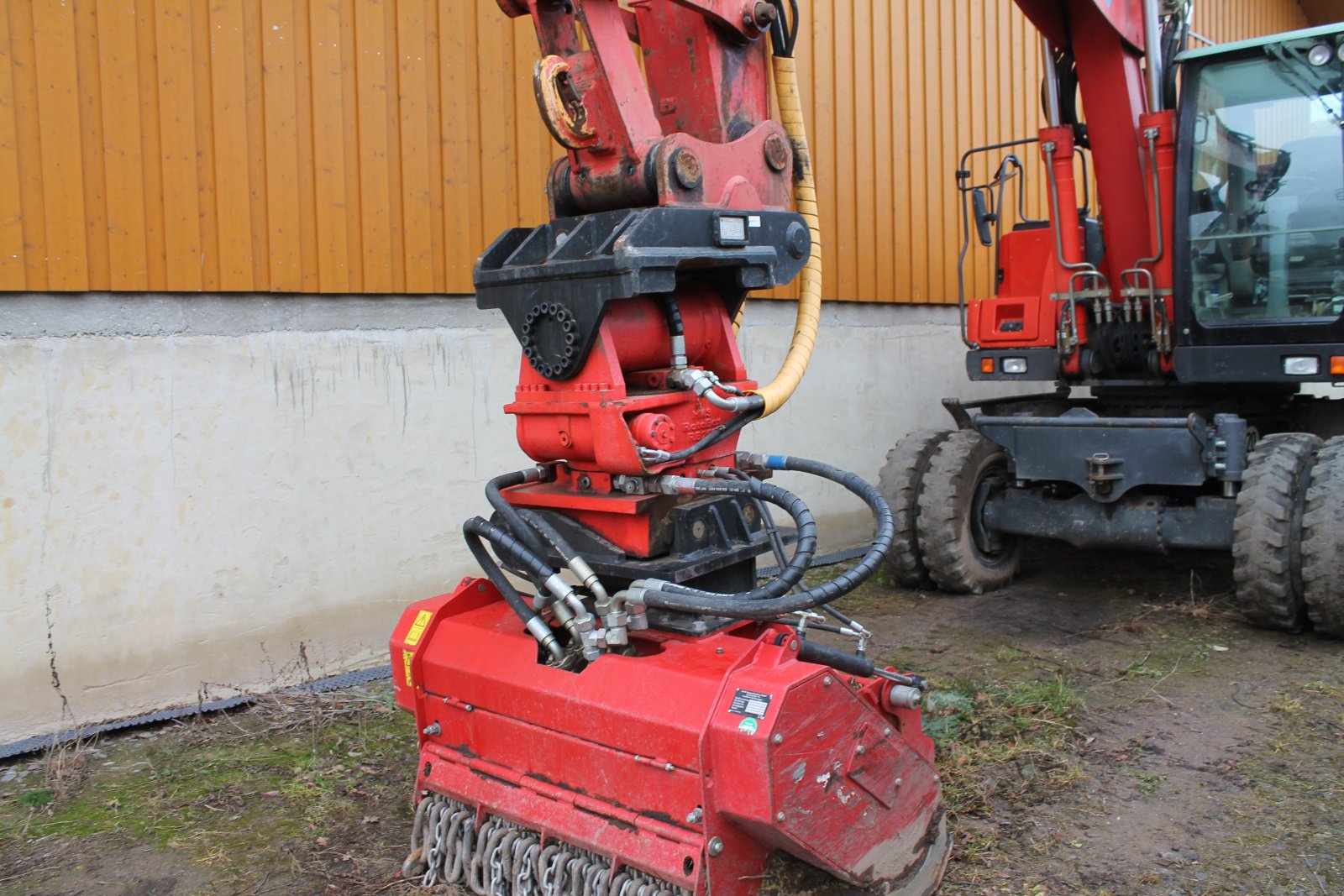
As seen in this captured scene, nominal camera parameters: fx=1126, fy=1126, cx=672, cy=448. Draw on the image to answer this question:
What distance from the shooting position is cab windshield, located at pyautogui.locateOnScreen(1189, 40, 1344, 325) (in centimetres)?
521

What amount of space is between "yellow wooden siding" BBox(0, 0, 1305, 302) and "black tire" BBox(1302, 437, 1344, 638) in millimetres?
3794

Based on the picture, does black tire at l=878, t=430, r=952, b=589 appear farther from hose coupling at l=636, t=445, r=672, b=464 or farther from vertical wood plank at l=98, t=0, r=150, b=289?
vertical wood plank at l=98, t=0, r=150, b=289

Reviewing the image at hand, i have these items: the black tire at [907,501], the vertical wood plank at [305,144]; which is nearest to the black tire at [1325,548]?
the black tire at [907,501]

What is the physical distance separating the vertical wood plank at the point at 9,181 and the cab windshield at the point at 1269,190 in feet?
16.8

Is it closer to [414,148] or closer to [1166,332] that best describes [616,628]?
[414,148]

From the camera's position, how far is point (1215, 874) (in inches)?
123

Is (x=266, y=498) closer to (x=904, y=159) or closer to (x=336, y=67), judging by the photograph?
(x=336, y=67)

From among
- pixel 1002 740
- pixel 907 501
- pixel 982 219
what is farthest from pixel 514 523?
pixel 982 219

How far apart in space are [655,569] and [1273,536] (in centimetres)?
324

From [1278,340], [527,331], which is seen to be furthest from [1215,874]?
[1278,340]

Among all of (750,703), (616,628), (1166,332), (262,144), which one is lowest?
(750,703)

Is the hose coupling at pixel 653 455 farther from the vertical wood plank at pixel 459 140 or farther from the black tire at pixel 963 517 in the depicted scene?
the black tire at pixel 963 517

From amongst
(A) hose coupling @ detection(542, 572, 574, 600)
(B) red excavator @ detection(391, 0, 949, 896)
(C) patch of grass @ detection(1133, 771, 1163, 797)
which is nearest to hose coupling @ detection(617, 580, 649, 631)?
(B) red excavator @ detection(391, 0, 949, 896)

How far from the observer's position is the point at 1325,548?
15.8 feet
